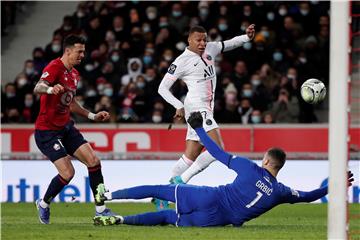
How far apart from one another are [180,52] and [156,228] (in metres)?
10.9

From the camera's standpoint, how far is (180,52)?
21.8 m

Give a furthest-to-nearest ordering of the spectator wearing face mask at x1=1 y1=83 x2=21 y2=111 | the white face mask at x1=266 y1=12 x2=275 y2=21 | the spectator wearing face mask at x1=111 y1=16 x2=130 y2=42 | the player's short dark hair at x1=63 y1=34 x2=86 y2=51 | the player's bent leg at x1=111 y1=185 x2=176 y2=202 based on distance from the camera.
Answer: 1. the spectator wearing face mask at x1=111 y1=16 x2=130 y2=42
2. the white face mask at x1=266 y1=12 x2=275 y2=21
3. the spectator wearing face mask at x1=1 y1=83 x2=21 y2=111
4. the player's short dark hair at x1=63 y1=34 x2=86 y2=51
5. the player's bent leg at x1=111 y1=185 x2=176 y2=202

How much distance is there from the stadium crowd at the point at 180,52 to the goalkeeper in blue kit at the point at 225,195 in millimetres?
8998

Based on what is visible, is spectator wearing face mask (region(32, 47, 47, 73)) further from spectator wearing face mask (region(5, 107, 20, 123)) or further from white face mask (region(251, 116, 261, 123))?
white face mask (region(251, 116, 261, 123))

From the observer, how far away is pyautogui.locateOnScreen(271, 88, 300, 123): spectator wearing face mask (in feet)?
67.4

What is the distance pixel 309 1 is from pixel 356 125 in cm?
406

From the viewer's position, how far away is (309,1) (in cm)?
2244

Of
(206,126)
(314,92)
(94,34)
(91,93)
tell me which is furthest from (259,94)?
(314,92)

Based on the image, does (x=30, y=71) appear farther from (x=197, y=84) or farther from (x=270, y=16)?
(x=197, y=84)

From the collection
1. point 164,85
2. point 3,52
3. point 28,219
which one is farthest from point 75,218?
point 3,52

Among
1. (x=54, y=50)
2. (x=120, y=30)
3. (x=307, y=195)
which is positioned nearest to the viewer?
(x=307, y=195)

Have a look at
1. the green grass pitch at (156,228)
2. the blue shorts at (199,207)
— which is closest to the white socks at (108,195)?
the green grass pitch at (156,228)

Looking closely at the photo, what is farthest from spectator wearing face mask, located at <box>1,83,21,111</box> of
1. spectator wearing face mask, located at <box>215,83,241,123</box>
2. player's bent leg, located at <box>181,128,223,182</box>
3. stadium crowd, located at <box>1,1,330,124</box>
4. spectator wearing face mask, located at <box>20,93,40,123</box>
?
player's bent leg, located at <box>181,128,223,182</box>

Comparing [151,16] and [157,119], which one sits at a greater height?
[151,16]
